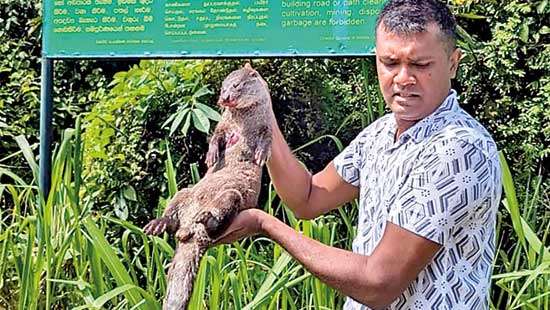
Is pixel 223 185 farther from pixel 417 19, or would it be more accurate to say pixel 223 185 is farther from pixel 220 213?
pixel 417 19

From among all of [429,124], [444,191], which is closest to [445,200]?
[444,191]

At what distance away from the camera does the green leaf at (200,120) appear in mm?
3714

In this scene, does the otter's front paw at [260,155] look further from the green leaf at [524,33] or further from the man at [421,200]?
the green leaf at [524,33]

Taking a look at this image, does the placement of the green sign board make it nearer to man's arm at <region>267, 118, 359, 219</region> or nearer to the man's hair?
man's arm at <region>267, 118, 359, 219</region>

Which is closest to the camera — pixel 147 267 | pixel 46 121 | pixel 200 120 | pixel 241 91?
pixel 241 91

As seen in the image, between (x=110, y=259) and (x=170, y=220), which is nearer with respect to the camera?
(x=170, y=220)

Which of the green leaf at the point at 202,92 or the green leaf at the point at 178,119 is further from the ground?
the green leaf at the point at 202,92

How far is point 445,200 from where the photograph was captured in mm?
1860

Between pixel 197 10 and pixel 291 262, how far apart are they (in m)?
1.31

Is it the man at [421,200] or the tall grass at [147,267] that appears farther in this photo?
the tall grass at [147,267]

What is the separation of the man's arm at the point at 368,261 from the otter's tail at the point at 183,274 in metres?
0.07

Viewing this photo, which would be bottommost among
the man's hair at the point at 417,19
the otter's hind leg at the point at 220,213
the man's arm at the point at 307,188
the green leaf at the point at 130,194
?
the green leaf at the point at 130,194

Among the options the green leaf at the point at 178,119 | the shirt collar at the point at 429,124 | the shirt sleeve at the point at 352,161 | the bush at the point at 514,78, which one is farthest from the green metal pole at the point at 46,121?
the shirt collar at the point at 429,124

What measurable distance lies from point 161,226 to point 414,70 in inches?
24.3
